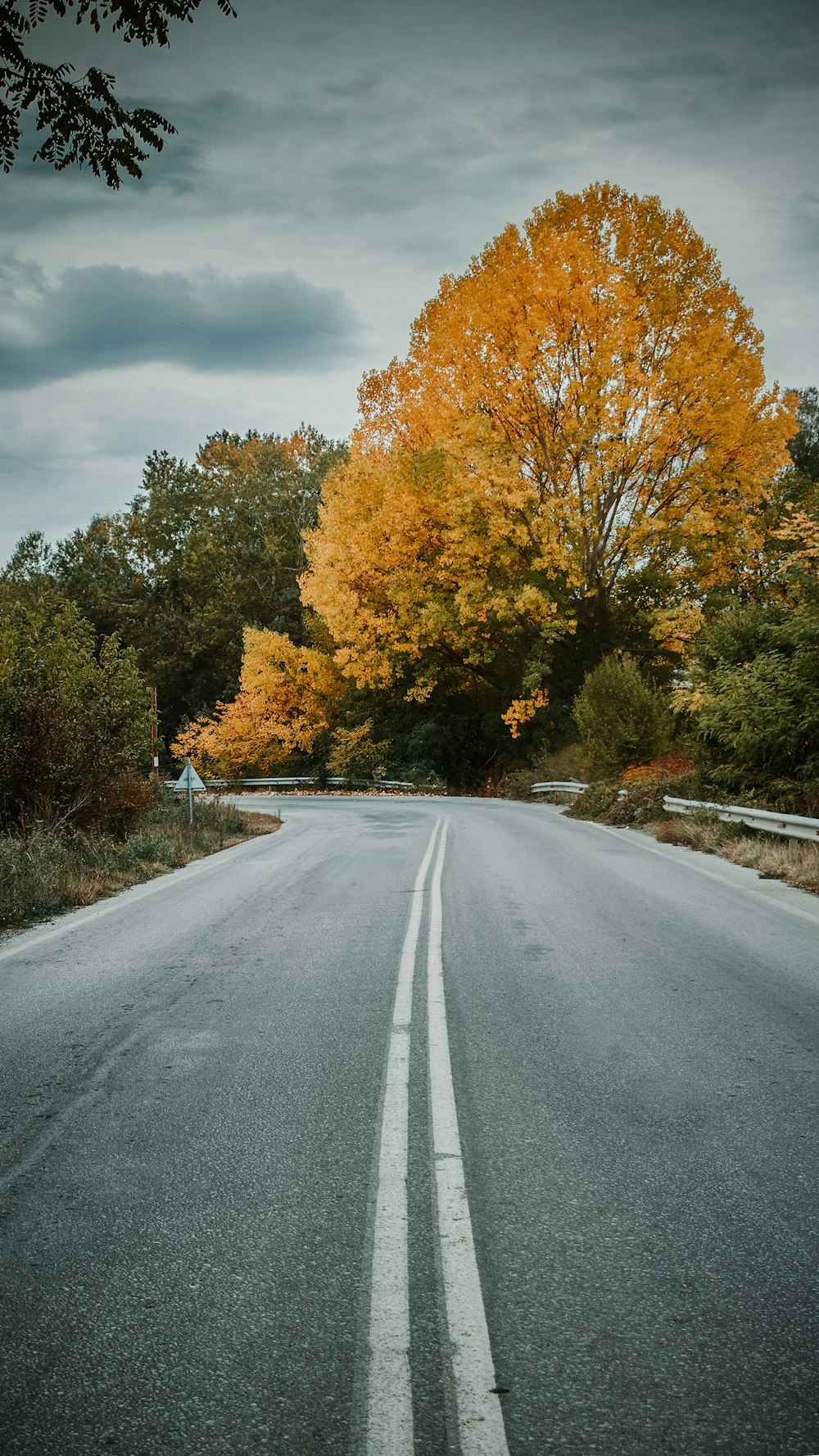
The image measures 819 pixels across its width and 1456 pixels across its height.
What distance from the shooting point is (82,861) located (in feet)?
39.1

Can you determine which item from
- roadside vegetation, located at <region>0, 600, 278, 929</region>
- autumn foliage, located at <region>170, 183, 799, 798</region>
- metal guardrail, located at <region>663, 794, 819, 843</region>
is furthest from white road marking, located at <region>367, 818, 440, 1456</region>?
autumn foliage, located at <region>170, 183, 799, 798</region>

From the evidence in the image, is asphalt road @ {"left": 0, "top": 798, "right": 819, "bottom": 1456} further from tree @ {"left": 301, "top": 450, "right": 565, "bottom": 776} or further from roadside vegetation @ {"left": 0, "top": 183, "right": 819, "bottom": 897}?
tree @ {"left": 301, "top": 450, "right": 565, "bottom": 776}

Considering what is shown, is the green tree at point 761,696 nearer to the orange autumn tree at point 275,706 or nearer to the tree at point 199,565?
the orange autumn tree at point 275,706

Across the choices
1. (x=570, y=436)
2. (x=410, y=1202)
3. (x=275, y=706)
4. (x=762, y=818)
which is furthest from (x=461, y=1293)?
(x=275, y=706)

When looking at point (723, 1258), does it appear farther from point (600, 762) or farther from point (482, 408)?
point (482, 408)

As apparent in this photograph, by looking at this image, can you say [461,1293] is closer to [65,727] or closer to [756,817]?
[65,727]

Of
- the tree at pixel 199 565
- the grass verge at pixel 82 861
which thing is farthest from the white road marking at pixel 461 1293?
the tree at pixel 199 565

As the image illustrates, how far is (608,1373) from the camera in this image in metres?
2.48

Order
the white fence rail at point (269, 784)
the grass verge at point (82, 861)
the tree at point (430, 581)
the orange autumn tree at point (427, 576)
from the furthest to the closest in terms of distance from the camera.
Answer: the white fence rail at point (269, 784)
the tree at point (430, 581)
the orange autumn tree at point (427, 576)
the grass verge at point (82, 861)

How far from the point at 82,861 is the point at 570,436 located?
17878 millimetres

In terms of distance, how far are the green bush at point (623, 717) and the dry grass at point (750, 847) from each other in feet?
18.5

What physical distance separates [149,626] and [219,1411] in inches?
2051

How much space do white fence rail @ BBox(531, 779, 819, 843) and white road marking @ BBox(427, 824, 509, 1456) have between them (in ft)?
28.0

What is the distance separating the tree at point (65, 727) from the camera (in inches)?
503
